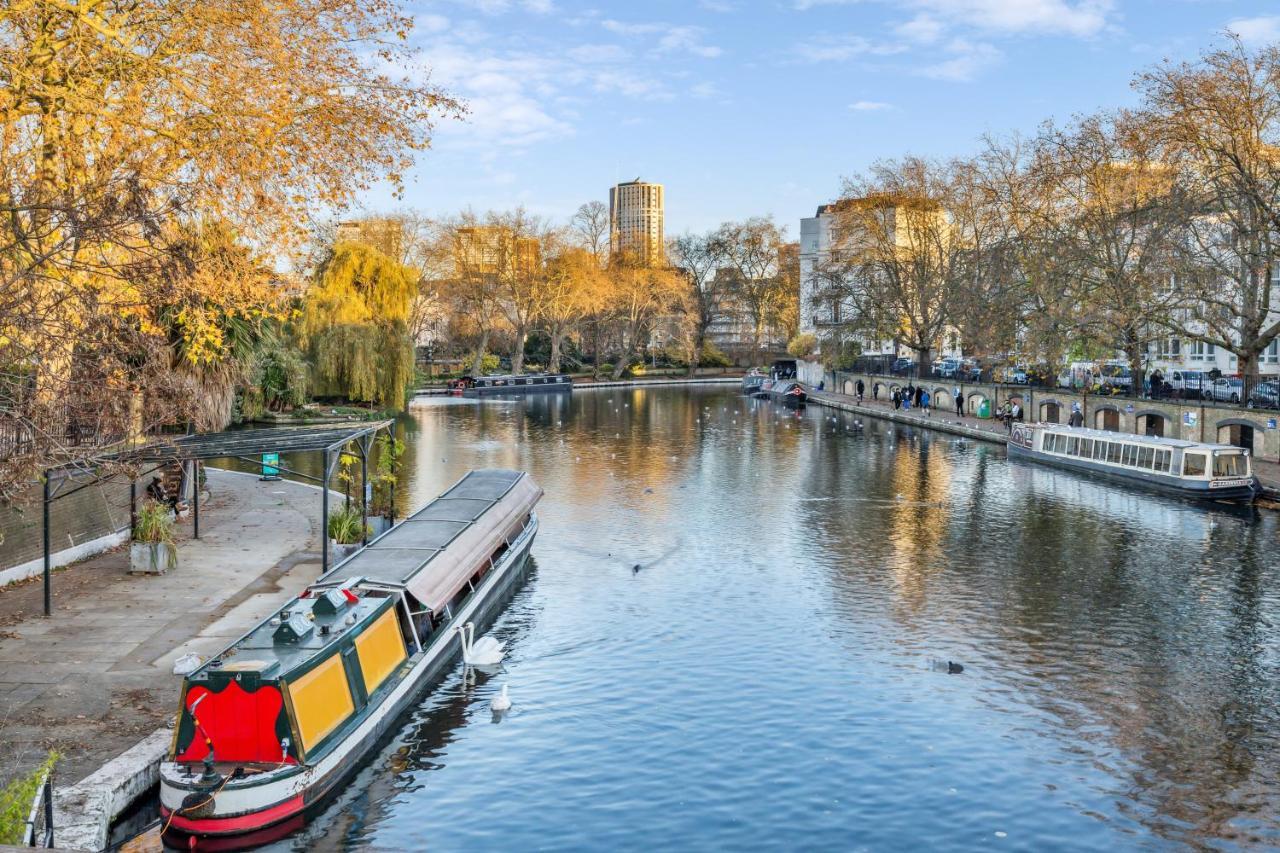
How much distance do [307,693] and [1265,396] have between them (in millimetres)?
45242

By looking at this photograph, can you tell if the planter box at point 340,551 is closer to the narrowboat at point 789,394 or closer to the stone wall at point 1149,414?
the stone wall at point 1149,414

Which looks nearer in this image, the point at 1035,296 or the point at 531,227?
the point at 1035,296

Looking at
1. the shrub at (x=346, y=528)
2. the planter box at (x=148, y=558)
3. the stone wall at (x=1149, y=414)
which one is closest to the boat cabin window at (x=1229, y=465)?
the stone wall at (x=1149, y=414)

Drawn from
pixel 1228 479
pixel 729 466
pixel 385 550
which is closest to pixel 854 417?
pixel 729 466

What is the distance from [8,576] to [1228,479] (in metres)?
37.7

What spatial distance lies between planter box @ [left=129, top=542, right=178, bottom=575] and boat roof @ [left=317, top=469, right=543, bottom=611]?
5.39m

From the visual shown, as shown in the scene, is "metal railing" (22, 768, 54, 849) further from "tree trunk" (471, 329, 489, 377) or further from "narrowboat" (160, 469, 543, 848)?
"tree trunk" (471, 329, 489, 377)

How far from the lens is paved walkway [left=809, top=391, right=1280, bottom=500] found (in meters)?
42.4

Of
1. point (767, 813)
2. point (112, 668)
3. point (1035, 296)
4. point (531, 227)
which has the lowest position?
point (767, 813)

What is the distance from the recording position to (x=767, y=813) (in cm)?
1546

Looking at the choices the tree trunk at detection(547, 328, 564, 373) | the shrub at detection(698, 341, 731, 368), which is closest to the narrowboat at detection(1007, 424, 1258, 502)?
the tree trunk at detection(547, 328, 564, 373)

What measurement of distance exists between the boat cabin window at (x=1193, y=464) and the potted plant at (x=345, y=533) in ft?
96.7

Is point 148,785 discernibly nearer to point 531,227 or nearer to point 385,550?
point 385,550

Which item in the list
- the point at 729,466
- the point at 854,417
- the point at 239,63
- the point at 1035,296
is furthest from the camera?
the point at 854,417
